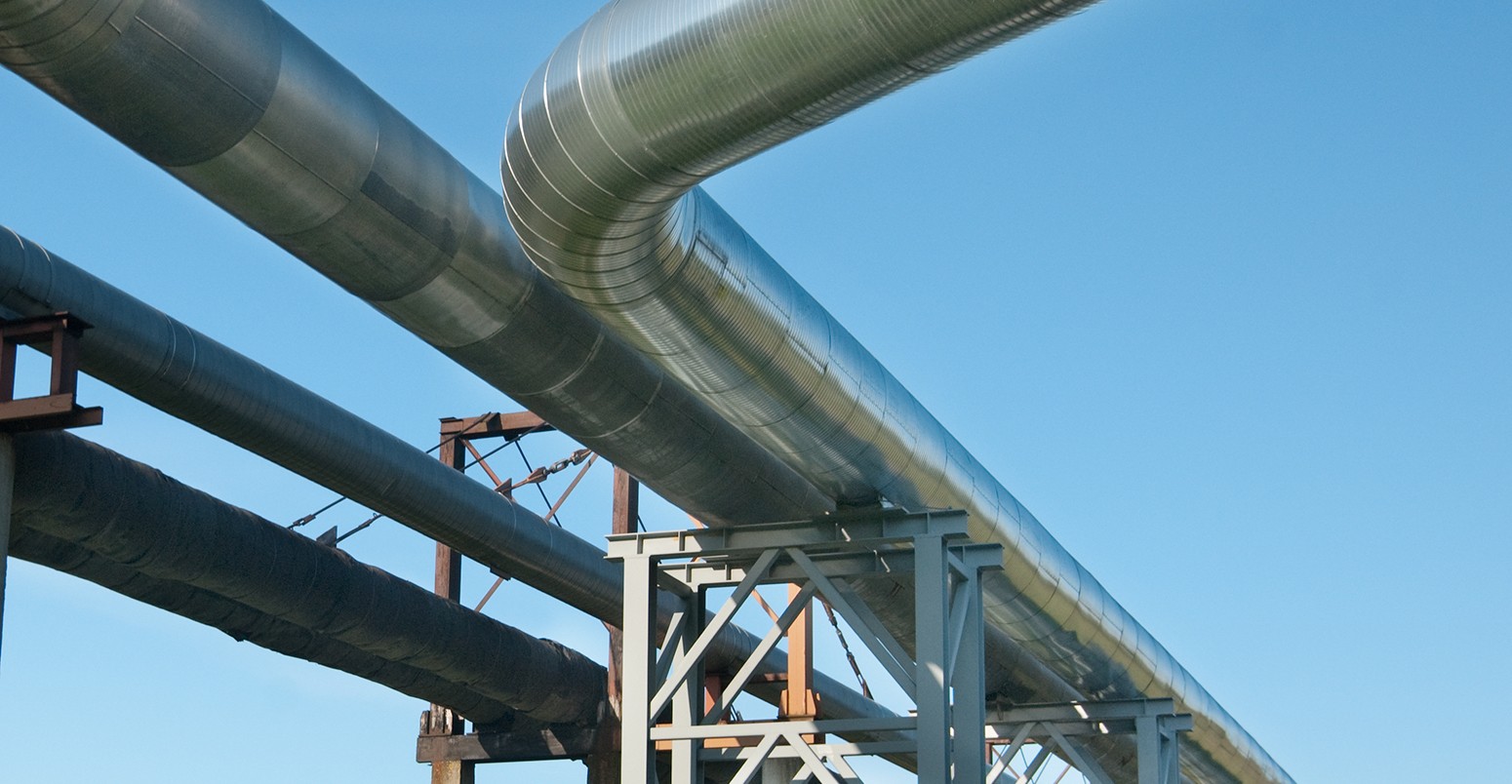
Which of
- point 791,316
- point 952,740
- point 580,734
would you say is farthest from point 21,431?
point 580,734

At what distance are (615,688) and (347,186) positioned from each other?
37.4ft

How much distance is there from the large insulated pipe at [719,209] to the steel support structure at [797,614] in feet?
1.41

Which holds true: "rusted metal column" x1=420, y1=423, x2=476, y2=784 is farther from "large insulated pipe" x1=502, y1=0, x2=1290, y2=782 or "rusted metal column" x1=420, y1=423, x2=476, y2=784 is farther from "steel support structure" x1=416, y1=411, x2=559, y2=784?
"large insulated pipe" x1=502, y1=0, x2=1290, y2=782

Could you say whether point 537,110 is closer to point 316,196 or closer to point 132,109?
point 316,196

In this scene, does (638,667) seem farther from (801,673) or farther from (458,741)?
(458,741)

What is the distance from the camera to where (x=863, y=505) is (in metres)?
13.2

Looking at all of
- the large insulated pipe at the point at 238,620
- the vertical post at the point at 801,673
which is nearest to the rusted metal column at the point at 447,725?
the large insulated pipe at the point at 238,620

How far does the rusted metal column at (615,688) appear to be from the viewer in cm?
1959

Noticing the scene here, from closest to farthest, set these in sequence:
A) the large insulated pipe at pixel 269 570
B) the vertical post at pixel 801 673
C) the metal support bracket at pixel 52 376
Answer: the metal support bracket at pixel 52 376
the large insulated pipe at pixel 269 570
the vertical post at pixel 801 673

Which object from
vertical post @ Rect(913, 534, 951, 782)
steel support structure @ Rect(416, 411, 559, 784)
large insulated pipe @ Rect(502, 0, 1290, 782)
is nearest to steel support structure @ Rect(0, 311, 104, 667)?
large insulated pipe @ Rect(502, 0, 1290, 782)

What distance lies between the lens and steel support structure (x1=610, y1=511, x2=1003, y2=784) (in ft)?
42.0

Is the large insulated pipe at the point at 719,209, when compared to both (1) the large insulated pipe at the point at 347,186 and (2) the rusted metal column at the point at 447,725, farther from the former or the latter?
(2) the rusted metal column at the point at 447,725

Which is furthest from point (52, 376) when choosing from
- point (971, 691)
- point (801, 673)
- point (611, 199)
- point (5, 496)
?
point (801, 673)

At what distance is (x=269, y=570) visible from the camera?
46.4 feet
